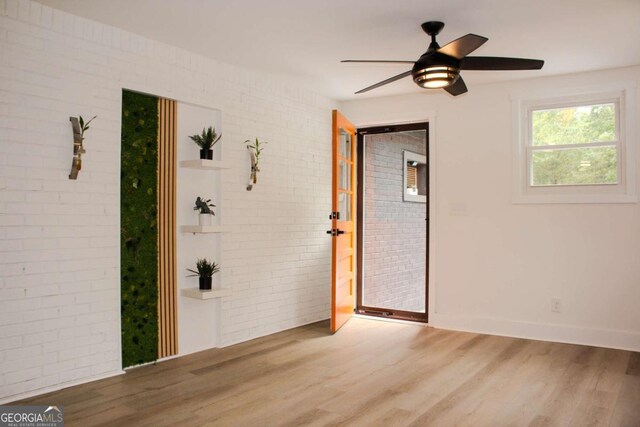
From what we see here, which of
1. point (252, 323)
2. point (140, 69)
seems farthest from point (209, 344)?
point (140, 69)

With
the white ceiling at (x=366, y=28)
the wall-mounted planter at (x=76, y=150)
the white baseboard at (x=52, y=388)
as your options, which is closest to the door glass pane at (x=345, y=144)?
the white ceiling at (x=366, y=28)

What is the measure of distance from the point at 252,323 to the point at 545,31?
11.2 ft

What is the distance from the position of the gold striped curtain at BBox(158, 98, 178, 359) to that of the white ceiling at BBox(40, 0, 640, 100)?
2.06 feet

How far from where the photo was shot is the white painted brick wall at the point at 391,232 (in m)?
5.96

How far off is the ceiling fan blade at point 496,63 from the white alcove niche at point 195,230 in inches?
80.5

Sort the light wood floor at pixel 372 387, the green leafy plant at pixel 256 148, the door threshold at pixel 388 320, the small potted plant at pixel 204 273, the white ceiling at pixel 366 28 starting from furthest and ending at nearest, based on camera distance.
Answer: the door threshold at pixel 388 320, the green leafy plant at pixel 256 148, the small potted plant at pixel 204 273, the white ceiling at pixel 366 28, the light wood floor at pixel 372 387

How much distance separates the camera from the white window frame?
4.34 m

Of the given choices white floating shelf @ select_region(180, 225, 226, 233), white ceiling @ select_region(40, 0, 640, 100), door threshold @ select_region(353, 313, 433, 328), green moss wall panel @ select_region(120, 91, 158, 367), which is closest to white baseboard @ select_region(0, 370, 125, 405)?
green moss wall panel @ select_region(120, 91, 158, 367)

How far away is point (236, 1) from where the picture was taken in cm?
310

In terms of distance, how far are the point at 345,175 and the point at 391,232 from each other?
126 cm

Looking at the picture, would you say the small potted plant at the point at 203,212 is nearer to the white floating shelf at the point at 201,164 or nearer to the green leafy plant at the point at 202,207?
the green leafy plant at the point at 202,207

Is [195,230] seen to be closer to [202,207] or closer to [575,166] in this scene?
[202,207]

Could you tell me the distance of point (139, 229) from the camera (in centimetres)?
371

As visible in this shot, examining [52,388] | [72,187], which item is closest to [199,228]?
[72,187]
